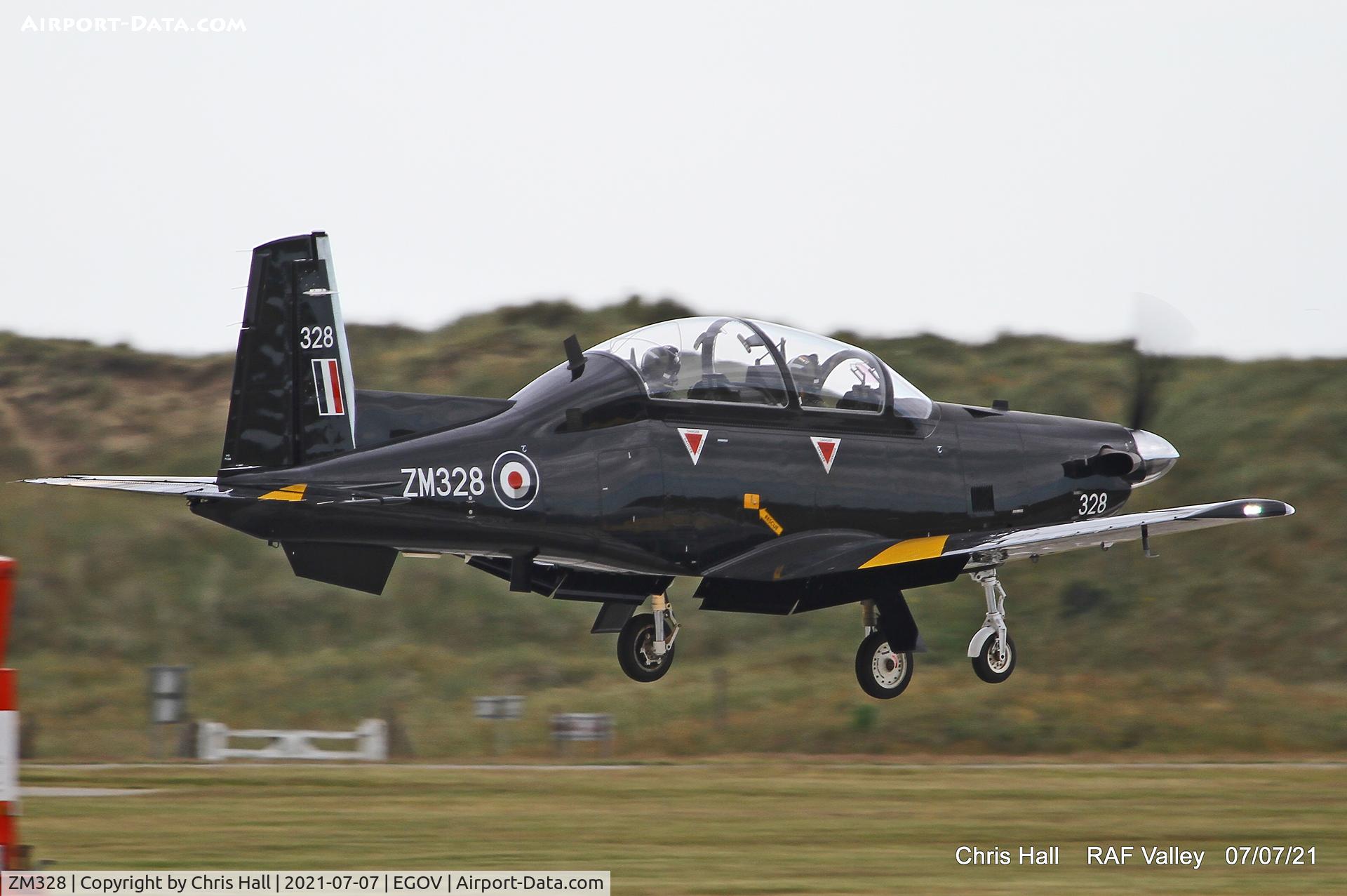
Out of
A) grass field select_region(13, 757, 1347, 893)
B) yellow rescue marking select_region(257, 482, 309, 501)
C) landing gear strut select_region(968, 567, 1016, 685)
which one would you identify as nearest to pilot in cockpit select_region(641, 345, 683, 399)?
yellow rescue marking select_region(257, 482, 309, 501)

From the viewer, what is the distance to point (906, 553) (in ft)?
48.7

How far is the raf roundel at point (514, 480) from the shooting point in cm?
1321

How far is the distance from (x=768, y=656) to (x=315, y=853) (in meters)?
19.1

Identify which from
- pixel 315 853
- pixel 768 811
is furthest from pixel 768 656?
pixel 315 853

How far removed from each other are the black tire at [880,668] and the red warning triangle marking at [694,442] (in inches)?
114

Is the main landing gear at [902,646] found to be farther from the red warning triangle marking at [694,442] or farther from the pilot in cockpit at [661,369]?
the pilot in cockpit at [661,369]

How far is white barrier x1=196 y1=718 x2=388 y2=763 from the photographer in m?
23.9

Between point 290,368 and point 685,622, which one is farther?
point 685,622

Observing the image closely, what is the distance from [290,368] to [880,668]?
6.59m

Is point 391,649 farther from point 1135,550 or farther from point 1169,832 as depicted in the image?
point 1169,832

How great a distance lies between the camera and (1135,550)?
34.7 metres

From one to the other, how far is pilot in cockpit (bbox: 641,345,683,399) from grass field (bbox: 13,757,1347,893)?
13.6 feet

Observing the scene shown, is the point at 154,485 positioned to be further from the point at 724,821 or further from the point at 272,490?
the point at 724,821

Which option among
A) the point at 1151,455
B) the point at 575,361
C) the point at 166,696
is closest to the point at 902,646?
the point at 1151,455
